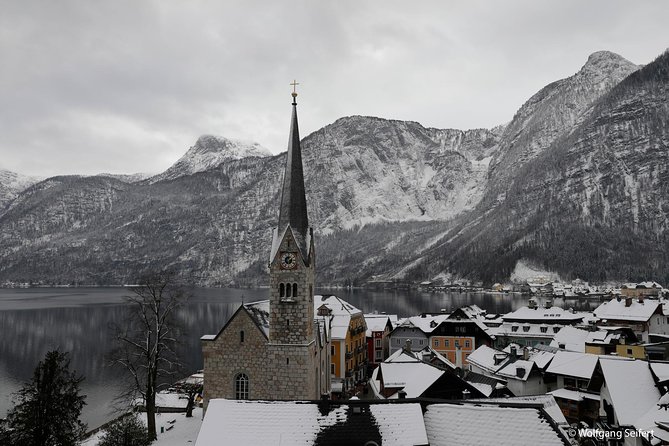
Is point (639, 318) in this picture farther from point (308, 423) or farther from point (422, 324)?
point (308, 423)

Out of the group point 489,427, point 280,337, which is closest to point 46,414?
point 280,337

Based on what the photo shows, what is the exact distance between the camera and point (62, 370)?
1107 inches

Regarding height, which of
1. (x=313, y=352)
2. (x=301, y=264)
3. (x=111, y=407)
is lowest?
(x=111, y=407)

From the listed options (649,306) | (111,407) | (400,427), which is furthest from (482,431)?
(649,306)

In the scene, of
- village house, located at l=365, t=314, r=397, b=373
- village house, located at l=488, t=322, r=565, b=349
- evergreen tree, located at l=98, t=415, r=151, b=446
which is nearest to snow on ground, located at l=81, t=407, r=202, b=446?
evergreen tree, located at l=98, t=415, r=151, b=446

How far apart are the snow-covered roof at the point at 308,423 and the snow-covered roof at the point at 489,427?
1.09 meters

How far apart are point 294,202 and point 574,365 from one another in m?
33.8

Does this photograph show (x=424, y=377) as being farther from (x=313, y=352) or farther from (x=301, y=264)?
(x=301, y=264)

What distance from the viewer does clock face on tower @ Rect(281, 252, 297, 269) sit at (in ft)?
113

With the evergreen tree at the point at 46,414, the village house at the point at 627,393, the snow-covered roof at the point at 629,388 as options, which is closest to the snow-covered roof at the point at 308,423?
the evergreen tree at the point at 46,414

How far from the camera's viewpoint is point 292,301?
3400 cm

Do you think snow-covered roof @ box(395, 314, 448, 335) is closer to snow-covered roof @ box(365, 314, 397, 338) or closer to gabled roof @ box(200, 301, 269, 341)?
snow-covered roof @ box(365, 314, 397, 338)

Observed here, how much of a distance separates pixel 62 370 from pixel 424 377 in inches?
1085

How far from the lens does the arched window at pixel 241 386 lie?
3431 centimetres
